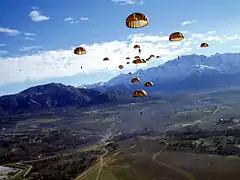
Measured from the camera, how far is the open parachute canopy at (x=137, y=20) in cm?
2693

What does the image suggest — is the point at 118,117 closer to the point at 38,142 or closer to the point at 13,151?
the point at 38,142

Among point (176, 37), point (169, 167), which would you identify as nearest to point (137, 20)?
point (176, 37)

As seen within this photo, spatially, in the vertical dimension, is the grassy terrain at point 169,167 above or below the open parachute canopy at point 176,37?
below

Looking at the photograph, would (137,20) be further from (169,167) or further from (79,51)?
(169,167)

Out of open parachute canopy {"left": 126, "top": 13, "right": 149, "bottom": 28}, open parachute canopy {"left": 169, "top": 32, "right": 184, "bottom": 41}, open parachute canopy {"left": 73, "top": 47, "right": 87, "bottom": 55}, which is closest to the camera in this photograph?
open parachute canopy {"left": 126, "top": 13, "right": 149, "bottom": 28}

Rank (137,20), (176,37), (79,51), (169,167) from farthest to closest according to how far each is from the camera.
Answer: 1. (169,167)
2. (79,51)
3. (176,37)
4. (137,20)

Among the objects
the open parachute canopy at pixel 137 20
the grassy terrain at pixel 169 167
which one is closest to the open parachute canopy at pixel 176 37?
the open parachute canopy at pixel 137 20

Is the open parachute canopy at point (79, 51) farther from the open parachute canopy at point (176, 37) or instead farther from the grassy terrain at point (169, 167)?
the grassy terrain at point (169, 167)

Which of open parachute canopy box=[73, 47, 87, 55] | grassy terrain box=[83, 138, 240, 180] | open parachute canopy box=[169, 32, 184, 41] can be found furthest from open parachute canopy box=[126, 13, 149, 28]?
grassy terrain box=[83, 138, 240, 180]

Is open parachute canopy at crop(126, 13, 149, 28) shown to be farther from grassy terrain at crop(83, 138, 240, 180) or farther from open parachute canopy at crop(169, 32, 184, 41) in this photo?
grassy terrain at crop(83, 138, 240, 180)

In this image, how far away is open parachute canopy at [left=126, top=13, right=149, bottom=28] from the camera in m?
26.9

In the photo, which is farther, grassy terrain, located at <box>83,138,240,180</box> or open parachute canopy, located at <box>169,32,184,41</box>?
grassy terrain, located at <box>83,138,240,180</box>

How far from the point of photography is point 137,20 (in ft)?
88.4

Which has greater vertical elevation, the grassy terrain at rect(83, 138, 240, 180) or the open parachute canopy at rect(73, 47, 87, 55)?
the open parachute canopy at rect(73, 47, 87, 55)
